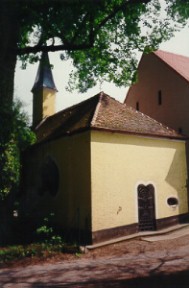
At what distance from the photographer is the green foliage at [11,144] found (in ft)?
38.9

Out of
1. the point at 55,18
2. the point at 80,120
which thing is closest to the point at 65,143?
the point at 80,120

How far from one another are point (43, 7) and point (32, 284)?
10.5 metres

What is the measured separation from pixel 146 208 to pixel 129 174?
6.85 ft

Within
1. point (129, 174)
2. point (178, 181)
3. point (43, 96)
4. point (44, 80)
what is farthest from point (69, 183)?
point (44, 80)

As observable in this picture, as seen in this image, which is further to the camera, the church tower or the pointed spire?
the pointed spire

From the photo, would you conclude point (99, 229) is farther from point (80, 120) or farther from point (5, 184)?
point (80, 120)

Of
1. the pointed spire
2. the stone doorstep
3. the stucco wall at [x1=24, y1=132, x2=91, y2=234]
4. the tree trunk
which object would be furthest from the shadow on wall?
the pointed spire

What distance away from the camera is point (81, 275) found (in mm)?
8695

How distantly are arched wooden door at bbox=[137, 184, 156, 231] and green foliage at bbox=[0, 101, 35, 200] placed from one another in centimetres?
611

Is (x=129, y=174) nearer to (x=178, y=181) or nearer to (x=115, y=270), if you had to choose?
(x=178, y=181)

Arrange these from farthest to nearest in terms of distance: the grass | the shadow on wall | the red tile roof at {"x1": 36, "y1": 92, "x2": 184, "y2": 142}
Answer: the shadow on wall < the red tile roof at {"x1": 36, "y1": 92, "x2": 184, "y2": 142} < the grass

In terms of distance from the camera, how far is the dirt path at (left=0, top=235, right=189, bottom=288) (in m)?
7.88

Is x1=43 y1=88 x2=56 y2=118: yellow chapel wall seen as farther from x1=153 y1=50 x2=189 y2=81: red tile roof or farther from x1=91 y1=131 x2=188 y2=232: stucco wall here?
Answer: x1=91 y1=131 x2=188 y2=232: stucco wall

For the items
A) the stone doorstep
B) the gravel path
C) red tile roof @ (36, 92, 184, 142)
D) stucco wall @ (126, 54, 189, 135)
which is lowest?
the gravel path
